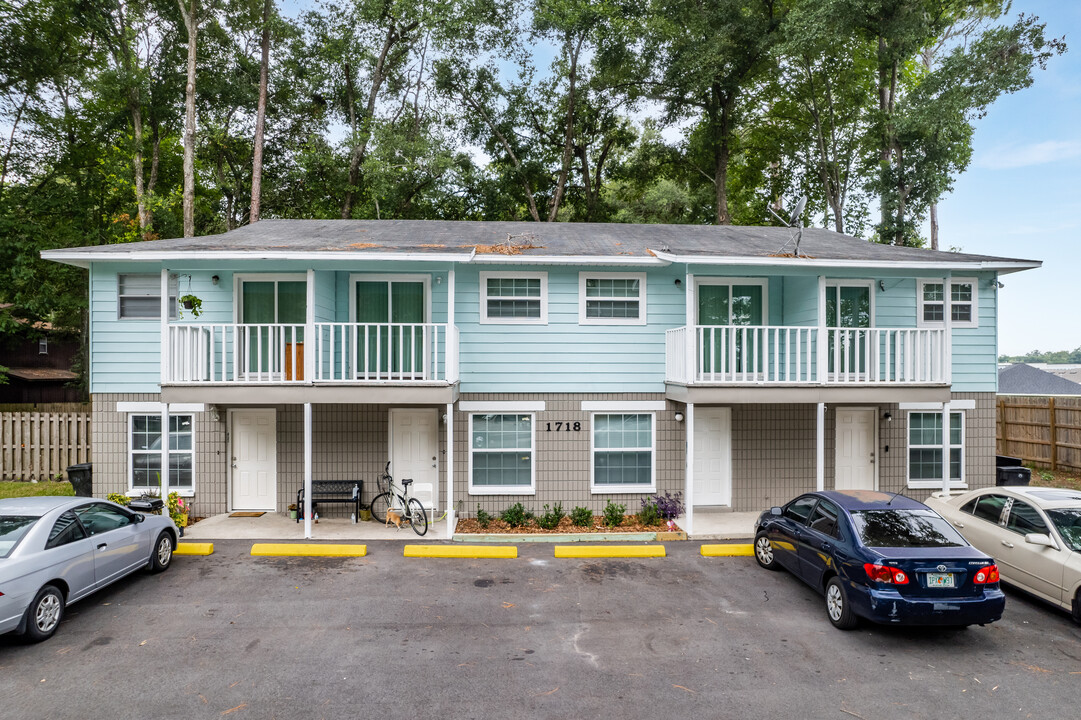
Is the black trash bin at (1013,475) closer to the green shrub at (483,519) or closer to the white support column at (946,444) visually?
the white support column at (946,444)

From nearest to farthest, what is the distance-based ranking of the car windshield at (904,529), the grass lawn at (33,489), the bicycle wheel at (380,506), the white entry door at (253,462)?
the car windshield at (904,529) → the bicycle wheel at (380,506) → the white entry door at (253,462) → the grass lawn at (33,489)

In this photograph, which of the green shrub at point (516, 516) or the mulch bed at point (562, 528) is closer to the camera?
the mulch bed at point (562, 528)

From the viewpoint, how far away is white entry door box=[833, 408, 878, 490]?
Answer: 39.1ft

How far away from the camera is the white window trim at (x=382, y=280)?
1109 centimetres

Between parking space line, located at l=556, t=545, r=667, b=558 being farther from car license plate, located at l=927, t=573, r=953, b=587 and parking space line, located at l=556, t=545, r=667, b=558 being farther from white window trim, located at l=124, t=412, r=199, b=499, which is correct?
white window trim, located at l=124, t=412, r=199, b=499

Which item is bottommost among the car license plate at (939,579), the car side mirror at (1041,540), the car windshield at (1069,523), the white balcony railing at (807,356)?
the car license plate at (939,579)

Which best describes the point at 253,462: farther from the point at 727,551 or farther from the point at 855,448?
the point at 855,448

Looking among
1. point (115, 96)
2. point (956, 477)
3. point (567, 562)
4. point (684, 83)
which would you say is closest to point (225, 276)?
point (567, 562)

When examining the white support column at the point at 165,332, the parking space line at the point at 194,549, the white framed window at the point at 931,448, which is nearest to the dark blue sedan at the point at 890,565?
the white framed window at the point at 931,448

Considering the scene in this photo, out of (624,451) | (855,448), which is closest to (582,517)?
(624,451)

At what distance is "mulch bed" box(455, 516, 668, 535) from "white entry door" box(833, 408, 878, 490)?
175 inches

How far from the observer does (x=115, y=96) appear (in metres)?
18.8

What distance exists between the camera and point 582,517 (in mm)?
10633

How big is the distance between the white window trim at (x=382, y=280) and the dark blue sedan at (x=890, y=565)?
25.4ft
